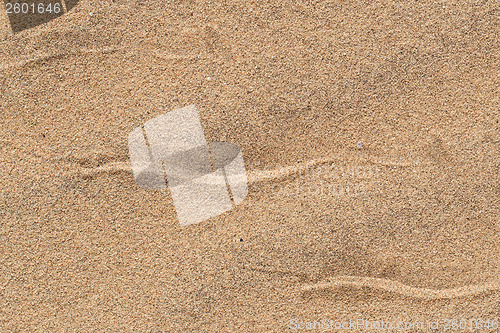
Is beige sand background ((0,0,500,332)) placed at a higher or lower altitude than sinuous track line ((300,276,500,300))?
higher

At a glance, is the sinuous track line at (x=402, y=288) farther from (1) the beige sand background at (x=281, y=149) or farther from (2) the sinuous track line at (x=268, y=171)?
(2) the sinuous track line at (x=268, y=171)

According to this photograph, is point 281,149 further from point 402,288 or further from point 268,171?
point 402,288

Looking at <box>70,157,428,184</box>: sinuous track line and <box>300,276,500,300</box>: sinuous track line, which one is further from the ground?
<box>70,157,428,184</box>: sinuous track line

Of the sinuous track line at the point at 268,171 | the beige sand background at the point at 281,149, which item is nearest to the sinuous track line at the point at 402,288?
the beige sand background at the point at 281,149

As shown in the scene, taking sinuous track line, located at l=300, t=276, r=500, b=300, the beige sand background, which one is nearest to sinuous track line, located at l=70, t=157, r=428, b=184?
the beige sand background

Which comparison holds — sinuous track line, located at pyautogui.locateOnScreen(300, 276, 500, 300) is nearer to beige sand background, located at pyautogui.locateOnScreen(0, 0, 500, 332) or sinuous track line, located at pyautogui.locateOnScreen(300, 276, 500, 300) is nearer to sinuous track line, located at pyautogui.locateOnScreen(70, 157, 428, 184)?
beige sand background, located at pyautogui.locateOnScreen(0, 0, 500, 332)

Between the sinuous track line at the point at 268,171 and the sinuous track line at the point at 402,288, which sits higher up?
the sinuous track line at the point at 268,171

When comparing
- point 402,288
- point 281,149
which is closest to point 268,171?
point 281,149

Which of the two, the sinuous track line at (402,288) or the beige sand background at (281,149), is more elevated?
the beige sand background at (281,149)
